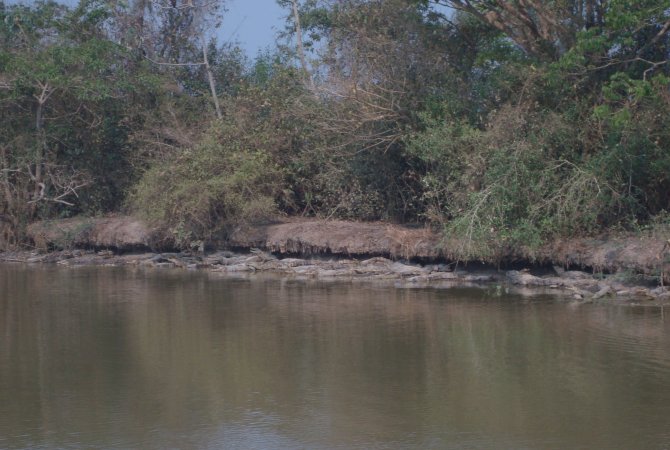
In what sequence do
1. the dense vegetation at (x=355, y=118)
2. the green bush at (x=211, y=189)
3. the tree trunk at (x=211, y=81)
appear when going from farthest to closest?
the tree trunk at (x=211, y=81), the green bush at (x=211, y=189), the dense vegetation at (x=355, y=118)

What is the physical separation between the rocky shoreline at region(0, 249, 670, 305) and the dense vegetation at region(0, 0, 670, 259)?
69 centimetres

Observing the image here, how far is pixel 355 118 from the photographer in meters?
18.7

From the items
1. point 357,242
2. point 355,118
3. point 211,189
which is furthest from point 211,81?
point 357,242

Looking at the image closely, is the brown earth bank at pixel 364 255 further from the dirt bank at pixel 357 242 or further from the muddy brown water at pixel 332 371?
the muddy brown water at pixel 332 371

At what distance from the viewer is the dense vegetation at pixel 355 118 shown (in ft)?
51.5

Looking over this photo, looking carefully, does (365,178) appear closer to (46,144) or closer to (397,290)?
(397,290)

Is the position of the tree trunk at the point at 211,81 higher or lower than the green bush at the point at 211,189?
higher

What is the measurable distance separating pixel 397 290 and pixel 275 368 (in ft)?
20.2

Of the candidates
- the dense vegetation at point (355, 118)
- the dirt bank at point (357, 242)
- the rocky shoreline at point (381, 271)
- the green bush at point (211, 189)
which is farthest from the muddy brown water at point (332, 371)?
the green bush at point (211, 189)

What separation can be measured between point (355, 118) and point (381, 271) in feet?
11.1

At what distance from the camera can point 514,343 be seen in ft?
36.8

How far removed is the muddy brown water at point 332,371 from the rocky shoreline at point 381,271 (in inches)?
30.7

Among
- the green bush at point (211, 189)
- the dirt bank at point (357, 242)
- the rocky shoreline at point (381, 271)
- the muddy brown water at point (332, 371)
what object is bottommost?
the muddy brown water at point (332, 371)

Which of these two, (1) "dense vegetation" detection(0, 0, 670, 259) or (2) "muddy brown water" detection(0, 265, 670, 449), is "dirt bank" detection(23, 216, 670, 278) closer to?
(1) "dense vegetation" detection(0, 0, 670, 259)
